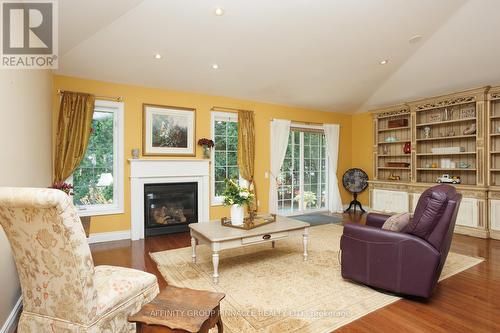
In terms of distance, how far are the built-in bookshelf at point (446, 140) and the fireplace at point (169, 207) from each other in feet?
16.1

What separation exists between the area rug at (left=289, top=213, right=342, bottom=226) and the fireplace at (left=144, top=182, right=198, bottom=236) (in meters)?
2.53

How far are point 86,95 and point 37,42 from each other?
132cm

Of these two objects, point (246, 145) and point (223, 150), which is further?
point (246, 145)

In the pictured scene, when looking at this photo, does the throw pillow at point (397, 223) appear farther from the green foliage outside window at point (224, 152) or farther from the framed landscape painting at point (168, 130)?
the framed landscape painting at point (168, 130)

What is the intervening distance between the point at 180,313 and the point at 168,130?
4.06 meters

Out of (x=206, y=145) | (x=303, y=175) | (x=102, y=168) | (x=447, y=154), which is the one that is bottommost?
(x=303, y=175)

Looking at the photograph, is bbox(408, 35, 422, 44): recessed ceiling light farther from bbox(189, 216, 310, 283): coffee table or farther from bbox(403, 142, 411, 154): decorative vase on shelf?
bbox(189, 216, 310, 283): coffee table

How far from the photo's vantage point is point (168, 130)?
5.02 meters

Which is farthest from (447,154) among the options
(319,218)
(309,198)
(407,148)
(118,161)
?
(118,161)

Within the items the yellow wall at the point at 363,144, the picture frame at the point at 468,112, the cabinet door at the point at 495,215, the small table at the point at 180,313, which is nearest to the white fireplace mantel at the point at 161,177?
the small table at the point at 180,313

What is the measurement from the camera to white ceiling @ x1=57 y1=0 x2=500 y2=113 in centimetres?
347

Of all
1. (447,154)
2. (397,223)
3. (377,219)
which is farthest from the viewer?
(447,154)

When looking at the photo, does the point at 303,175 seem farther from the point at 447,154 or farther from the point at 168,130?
the point at 168,130

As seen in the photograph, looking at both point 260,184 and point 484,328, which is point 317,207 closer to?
point 260,184
